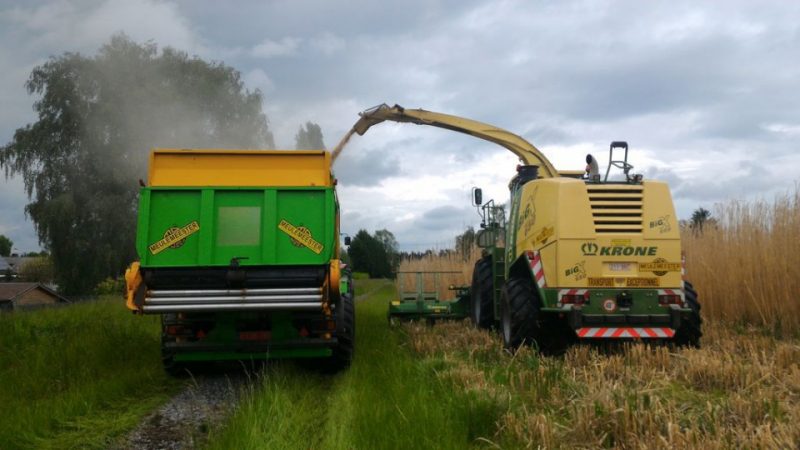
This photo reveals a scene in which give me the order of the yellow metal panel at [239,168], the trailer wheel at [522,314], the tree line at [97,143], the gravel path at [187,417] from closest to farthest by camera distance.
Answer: the gravel path at [187,417]
the trailer wheel at [522,314]
the yellow metal panel at [239,168]
the tree line at [97,143]

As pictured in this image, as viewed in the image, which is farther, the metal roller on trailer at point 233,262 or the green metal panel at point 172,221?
the green metal panel at point 172,221

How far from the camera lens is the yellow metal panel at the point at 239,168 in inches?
303

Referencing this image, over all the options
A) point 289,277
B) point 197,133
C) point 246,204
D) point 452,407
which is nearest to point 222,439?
point 452,407

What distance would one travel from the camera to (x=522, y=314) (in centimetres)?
757

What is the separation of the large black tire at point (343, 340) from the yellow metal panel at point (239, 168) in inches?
60.1

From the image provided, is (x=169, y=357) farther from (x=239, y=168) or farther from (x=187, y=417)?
(x=239, y=168)

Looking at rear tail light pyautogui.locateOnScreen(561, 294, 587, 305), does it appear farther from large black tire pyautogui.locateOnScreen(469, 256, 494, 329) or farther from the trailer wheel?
large black tire pyautogui.locateOnScreen(469, 256, 494, 329)

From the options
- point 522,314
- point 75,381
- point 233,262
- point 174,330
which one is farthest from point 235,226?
point 522,314

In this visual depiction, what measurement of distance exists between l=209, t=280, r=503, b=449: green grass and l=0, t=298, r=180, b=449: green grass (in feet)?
3.73

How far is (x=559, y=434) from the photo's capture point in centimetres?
400

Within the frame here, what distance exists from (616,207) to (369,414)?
4.01 m

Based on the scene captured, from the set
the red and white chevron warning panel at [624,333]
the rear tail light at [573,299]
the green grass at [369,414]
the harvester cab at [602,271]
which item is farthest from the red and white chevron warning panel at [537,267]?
the green grass at [369,414]

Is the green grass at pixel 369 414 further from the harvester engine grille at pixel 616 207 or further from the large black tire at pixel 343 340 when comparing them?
the harvester engine grille at pixel 616 207

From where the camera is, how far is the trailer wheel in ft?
24.8
